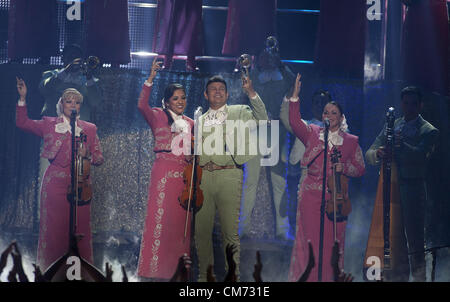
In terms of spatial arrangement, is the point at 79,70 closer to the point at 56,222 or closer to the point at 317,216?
the point at 56,222

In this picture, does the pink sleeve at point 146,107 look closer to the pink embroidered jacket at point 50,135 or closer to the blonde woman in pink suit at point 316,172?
the pink embroidered jacket at point 50,135

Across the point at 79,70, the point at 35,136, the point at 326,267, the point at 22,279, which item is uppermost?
the point at 79,70

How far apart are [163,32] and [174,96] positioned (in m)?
0.65

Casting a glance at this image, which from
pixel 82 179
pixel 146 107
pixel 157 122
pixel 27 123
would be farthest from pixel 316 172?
pixel 27 123

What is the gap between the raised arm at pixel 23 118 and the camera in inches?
215

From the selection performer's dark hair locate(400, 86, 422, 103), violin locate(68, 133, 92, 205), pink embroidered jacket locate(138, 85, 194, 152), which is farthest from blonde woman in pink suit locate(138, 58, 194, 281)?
performer's dark hair locate(400, 86, 422, 103)

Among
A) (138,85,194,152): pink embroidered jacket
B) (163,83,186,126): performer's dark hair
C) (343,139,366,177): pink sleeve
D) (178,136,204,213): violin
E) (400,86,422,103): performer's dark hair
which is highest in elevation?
(400,86,422,103): performer's dark hair

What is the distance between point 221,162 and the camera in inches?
205

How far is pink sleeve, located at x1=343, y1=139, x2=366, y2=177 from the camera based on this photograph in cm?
549

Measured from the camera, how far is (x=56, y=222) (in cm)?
544

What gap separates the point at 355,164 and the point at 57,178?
2.45 meters

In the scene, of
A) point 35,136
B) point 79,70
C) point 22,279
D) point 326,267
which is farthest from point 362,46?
point 22,279

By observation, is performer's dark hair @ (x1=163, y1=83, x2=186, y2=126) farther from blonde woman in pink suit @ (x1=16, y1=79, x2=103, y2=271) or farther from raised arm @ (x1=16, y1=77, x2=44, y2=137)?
raised arm @ (x1=16, y1=77, x2=44, y2=137)

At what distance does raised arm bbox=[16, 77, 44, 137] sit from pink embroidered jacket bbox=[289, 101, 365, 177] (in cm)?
209
